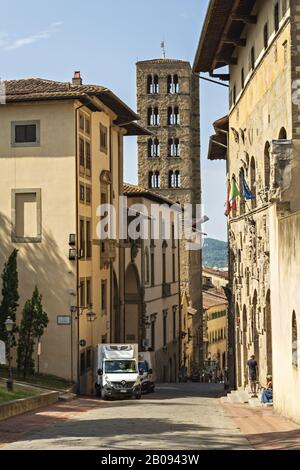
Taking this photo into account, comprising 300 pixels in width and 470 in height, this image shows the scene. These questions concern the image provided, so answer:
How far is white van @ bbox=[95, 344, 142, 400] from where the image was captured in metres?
37.6

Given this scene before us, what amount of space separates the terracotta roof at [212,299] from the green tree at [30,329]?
3169 inches

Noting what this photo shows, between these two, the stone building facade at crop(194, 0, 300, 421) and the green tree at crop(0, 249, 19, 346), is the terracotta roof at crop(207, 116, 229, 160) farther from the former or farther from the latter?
the green tree at crop(0, 249, 19, 346)

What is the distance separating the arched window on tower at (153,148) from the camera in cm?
10062

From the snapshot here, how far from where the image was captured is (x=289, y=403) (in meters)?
23.6

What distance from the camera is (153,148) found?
10119 cm

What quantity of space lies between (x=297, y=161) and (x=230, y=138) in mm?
17538

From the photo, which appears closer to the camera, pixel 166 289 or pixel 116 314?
pixel 116 314

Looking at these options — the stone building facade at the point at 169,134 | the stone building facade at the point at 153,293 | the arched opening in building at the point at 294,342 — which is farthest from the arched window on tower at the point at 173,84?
the arched opening in building at the point at 294,342

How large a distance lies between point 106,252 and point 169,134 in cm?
5595

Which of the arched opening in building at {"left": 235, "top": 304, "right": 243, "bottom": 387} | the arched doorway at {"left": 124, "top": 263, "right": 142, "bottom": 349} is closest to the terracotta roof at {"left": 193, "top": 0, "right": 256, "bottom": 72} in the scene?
Result: the arched opening in building at {"left": 235, "top": 304, "right": 243, "bottom": 387}

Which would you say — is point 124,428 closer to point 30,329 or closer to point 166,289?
point 30,329

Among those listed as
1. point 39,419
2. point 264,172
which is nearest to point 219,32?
point 264,172

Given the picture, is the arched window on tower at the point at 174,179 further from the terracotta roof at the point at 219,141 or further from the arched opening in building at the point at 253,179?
the arched opening in building at the point at 253,179
